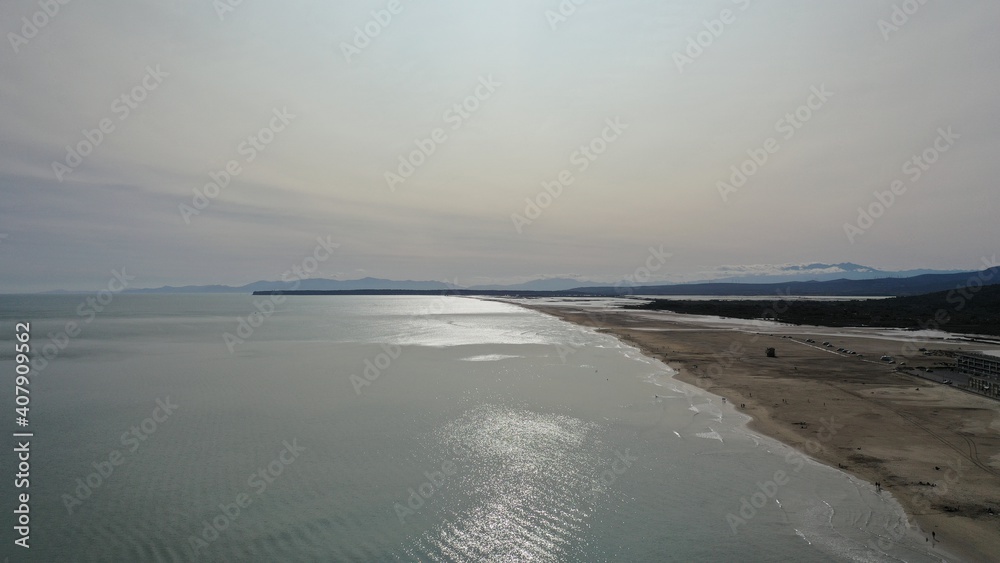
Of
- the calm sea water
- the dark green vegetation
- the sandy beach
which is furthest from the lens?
the dark green vegetation

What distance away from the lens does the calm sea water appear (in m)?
12.9

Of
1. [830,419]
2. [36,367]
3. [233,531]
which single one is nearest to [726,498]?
[830,419]

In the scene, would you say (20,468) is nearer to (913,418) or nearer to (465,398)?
(465,398)

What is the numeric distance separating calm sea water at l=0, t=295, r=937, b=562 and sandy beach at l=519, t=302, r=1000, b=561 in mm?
1207

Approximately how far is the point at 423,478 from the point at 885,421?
19979mm

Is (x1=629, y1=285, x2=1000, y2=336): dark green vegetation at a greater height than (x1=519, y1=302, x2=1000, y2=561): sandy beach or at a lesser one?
greater

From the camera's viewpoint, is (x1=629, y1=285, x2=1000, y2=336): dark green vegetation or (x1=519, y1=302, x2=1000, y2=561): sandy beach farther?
(x1=629, y1=285, x2=1000, y2=336): dark green vegetation

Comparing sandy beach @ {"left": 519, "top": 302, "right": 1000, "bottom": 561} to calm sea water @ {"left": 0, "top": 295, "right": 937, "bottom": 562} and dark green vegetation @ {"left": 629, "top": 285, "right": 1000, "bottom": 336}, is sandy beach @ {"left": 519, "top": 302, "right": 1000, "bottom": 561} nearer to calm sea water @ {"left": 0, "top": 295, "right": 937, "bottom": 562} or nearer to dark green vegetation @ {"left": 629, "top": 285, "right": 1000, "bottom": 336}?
calm sea water @ {"left": 0, "top": 295, "right": 937, "bottom": 562}

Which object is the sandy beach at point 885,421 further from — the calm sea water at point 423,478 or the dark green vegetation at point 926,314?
the dark green vegetation at point 926,314

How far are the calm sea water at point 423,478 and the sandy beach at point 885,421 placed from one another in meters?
1.21

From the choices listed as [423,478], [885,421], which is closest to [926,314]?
[885,421]

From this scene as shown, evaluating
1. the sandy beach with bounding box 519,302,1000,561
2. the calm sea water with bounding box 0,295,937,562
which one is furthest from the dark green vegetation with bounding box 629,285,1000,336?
the calm sea water with bounding box 0,295,937,562

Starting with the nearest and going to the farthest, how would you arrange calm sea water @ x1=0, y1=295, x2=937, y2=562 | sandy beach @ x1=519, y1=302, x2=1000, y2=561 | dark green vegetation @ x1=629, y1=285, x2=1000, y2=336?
calm sea water @ x1=0, y1=295, x2=937, y2=562 < sandy beach @ x1=519, y1=302, x2=1000, y2=561 < dark green vegetation @ x1=629, y1=285, x2=1000, y2=336

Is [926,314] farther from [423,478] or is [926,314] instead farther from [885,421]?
[423,478]
